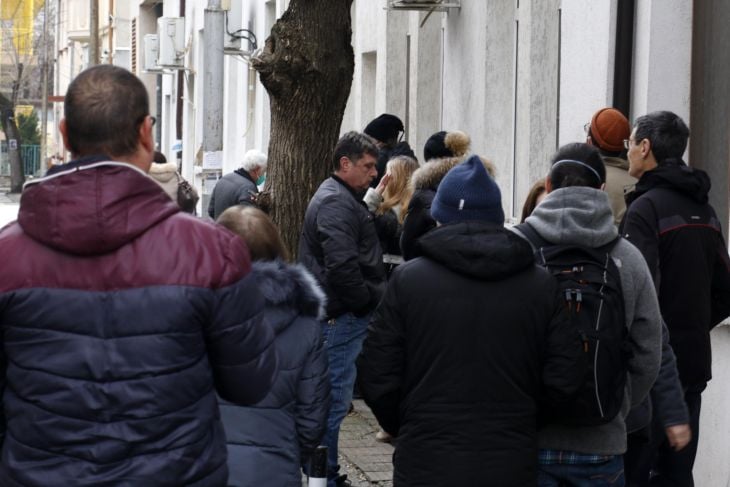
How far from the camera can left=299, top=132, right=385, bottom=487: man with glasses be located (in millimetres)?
7785

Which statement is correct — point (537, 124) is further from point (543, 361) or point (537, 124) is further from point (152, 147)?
point (152, 147)

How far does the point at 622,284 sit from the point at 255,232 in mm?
1242

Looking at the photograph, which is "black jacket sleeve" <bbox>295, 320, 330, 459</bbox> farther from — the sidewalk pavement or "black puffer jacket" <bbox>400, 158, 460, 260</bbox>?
the sidewalk pavement

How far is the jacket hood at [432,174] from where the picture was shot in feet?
28.8

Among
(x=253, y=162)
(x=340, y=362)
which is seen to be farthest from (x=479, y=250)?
(x=253, y=162)

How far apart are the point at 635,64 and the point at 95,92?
587 cm

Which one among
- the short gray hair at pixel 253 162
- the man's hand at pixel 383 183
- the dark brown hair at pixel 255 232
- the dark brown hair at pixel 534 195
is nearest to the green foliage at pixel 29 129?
the short gray hair at pixel 253 162

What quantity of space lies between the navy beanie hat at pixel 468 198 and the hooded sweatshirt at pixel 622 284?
0.21 m

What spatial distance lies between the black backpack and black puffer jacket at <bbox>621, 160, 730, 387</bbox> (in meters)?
1.63

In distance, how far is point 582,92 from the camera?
9617 mm

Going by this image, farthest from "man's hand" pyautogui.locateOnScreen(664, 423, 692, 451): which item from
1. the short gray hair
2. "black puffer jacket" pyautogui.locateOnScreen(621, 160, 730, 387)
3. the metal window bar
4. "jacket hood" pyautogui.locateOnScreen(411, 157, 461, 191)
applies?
the metal window bar

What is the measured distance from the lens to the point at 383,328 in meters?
4.55

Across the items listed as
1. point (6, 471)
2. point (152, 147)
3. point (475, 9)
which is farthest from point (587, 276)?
point (475, 9)

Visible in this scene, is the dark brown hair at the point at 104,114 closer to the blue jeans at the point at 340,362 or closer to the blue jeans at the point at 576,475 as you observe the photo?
the blue jeans at the point at 576,475
